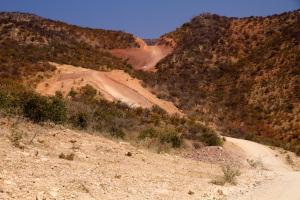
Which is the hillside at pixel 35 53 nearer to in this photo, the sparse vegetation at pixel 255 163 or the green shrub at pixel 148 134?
the green shrub at pixel 148 134

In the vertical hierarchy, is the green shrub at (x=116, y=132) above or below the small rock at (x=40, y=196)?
above

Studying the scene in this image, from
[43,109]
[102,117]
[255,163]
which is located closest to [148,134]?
[102,117]

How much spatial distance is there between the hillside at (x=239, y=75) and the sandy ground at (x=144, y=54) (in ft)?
8.91

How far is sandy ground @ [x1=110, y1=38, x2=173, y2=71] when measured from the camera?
74625 millimetres

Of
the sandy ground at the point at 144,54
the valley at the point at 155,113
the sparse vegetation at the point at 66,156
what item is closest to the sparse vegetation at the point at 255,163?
the valley at the point at 155,113

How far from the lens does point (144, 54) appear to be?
8038 centimetres

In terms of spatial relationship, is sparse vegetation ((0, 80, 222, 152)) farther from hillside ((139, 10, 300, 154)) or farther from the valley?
hillside ((139, 10, 300, 154))

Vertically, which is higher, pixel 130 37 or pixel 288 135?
pixel 130 37

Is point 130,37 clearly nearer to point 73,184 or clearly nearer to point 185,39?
point 185,39

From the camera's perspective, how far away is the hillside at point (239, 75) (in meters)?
44.9

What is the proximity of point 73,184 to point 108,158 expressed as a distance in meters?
4.68

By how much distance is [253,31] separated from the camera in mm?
69250

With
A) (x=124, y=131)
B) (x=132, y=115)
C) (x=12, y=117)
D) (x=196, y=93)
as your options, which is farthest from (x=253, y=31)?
(x=12, y=117)

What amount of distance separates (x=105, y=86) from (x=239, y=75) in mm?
23068
